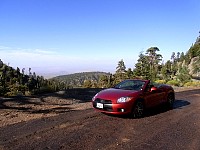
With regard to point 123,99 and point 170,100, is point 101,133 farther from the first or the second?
point 170,100

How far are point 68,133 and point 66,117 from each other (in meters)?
2.17

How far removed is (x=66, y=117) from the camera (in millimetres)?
9219

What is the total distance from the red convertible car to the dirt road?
339 mm

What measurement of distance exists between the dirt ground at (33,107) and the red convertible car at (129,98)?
1854mm

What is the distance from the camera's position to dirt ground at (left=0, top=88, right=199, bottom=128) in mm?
9297

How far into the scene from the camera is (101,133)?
7.17 metres

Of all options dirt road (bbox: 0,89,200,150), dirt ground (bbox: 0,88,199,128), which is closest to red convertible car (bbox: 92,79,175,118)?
dirt road (bbox: 0,89,200,150)

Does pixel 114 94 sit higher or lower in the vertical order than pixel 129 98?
higher

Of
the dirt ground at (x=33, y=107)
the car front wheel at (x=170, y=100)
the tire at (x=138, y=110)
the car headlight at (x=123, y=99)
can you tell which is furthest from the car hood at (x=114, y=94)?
the car front wheel at (x=170, y=100)

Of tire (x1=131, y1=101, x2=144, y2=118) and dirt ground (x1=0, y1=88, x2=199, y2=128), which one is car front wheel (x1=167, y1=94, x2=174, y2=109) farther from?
dirt ground (x1=0, y1=88, x2=199, y2=128)

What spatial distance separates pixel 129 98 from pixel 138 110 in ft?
2.24

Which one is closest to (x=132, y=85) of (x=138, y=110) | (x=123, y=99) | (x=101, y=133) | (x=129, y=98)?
(x=138, y=110)

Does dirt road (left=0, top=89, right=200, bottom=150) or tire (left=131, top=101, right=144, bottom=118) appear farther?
tire (left=131, top=101, right=144, bottom=118)

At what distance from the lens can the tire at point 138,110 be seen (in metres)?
9.54
